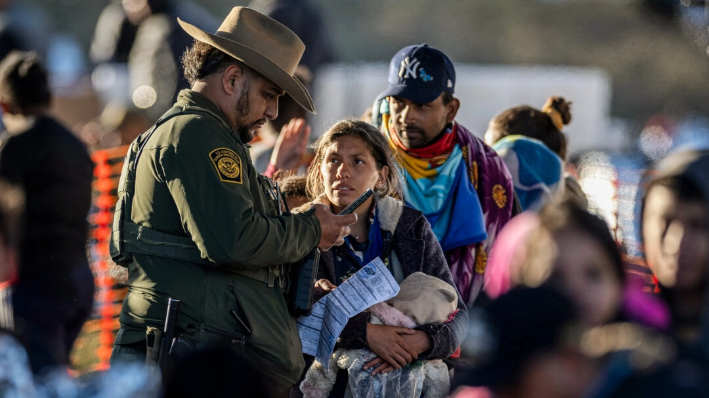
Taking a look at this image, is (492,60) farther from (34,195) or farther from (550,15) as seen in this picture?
(34,195)

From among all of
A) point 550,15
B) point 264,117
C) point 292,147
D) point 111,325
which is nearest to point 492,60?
point 550,15

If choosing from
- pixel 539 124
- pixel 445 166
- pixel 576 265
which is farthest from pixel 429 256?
pixel 539 124

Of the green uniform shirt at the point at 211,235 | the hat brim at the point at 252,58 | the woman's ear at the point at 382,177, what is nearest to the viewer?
the green uniform shirt at the point at 211,235

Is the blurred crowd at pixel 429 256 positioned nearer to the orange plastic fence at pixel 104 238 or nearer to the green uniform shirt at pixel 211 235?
the green uniform shirt at pixel 211 235

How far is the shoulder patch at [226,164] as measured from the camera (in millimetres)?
2930

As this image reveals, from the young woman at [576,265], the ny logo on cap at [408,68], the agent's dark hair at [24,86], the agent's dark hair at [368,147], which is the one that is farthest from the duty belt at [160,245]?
the agent's dark hair at [24,86]

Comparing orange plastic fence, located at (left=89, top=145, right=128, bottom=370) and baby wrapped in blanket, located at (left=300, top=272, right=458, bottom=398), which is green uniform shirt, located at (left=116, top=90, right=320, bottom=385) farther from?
orange plastic fence, located at (left=89, top=145, right=128, bottom=370)

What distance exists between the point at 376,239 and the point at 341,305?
45 cm

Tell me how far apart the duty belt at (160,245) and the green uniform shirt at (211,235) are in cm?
2

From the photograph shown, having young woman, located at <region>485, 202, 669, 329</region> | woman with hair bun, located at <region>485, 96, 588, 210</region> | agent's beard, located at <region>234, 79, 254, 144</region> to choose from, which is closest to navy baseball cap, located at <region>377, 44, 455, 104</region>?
woman with hair bun, located at <region>485, 96, 588, 210</region>

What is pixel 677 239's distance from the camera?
7.30ft

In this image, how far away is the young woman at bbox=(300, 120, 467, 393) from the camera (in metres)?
3.56

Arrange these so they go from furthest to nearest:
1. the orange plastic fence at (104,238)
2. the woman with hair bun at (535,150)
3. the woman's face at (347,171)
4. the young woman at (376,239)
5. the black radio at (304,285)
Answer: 1. the orange plastic fence at (104,238)
2. the woman with hair bun at (535,150)
3. the woman's face at (347,171)
4. the young woman at (376,239)
5. the black radio at (304,285)

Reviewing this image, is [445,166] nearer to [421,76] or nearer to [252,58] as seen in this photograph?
[421,76]
